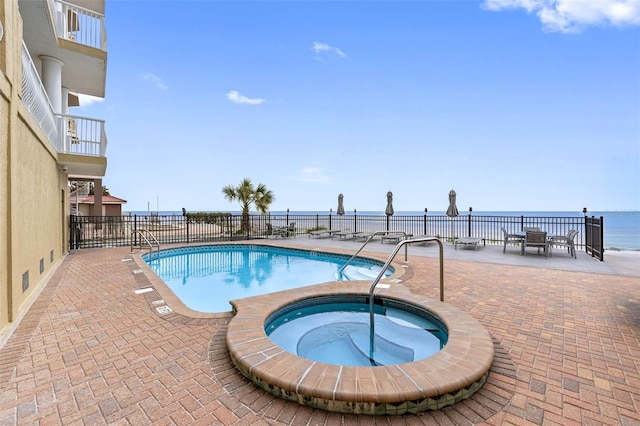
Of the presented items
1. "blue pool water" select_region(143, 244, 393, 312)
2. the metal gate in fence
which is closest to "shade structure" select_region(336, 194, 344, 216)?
"blue pool water" select_region(143, 244, 393, 312)

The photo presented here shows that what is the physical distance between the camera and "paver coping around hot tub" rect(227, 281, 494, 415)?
7.16ft

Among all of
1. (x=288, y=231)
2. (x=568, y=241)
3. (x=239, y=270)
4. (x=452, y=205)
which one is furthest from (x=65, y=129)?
(x=568, y=241)

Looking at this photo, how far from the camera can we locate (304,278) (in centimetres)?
809

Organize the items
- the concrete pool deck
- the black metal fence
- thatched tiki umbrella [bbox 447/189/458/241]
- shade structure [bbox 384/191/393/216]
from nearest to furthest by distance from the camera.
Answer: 1. the concrete pool deck
2. the black metal fence
3. thatched tiki umbrella [bbox 447/189/458/241]
4. shade structure [bbox 384/191/393/216]

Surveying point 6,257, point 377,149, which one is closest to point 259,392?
point 6,257

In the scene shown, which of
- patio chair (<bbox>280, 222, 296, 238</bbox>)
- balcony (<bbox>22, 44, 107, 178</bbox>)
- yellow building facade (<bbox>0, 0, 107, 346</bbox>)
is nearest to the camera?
yellow building facade (<bbox>0, 0, 107, 346</bbox>)

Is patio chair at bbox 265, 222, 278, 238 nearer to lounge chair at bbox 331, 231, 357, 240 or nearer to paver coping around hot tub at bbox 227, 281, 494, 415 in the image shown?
lounge chair at bbox 331, 231, 357, 240

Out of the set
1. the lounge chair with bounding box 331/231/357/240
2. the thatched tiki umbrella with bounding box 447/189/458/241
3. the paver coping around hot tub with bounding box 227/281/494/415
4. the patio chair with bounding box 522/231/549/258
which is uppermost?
the thatched tiki umbrella with bounding box 447/189/458/241

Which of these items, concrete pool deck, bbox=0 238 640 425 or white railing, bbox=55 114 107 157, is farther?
white railing, bbox=55 114 107 157

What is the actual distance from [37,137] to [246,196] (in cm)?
1167

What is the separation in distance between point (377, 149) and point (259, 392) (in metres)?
33.4

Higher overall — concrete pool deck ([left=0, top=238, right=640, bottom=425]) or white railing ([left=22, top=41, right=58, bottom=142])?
white railing ([left=22, top=41, right=58, bottom=142])

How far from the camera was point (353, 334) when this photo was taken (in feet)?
13.7

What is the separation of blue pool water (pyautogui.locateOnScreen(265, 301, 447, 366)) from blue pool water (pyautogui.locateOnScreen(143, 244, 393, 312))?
203cm
